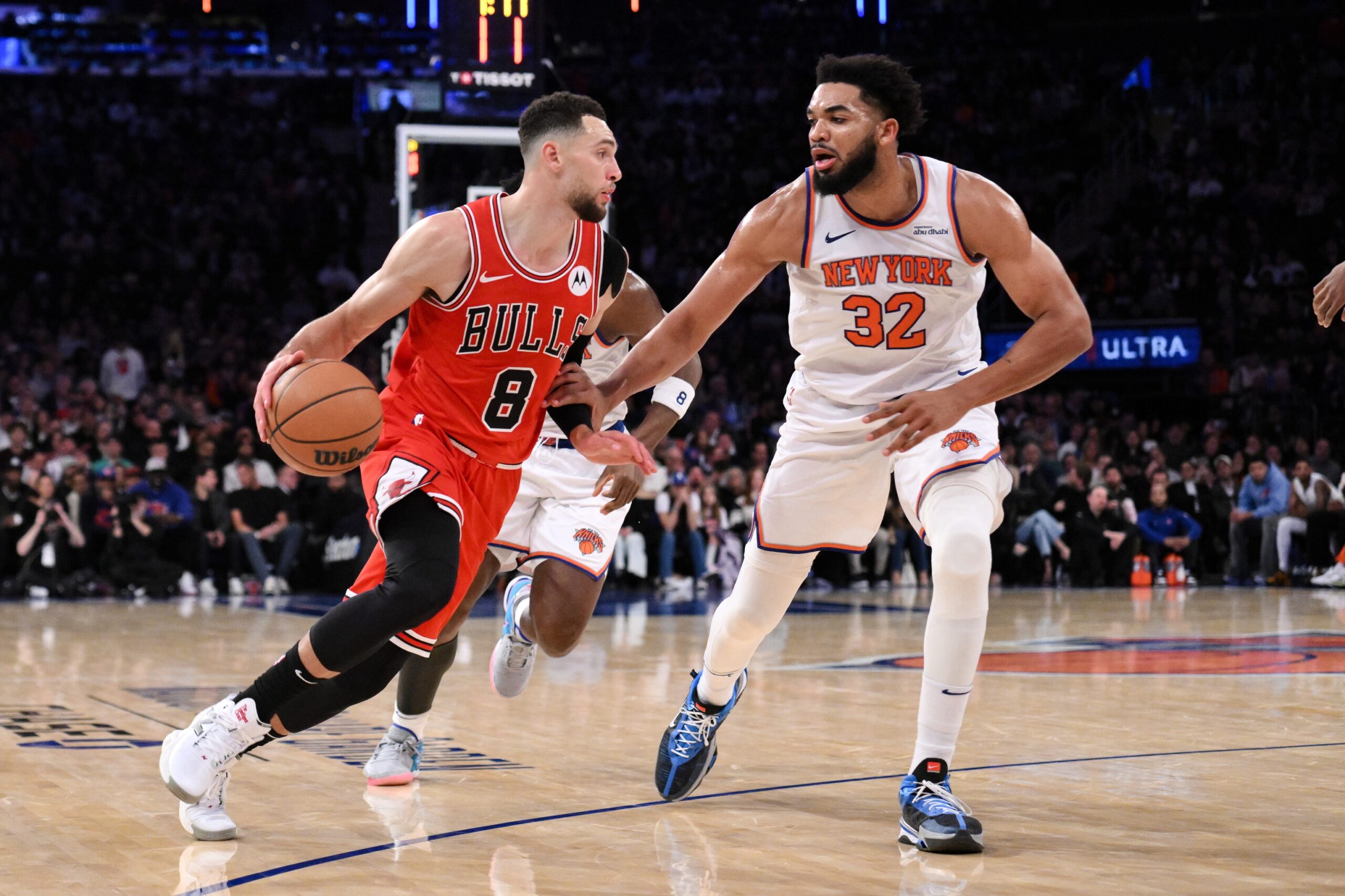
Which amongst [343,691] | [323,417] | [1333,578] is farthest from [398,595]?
[1333,578]

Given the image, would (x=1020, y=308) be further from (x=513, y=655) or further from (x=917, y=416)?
(x=513, y=655)

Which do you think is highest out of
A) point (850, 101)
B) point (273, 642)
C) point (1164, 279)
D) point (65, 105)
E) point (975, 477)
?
point (65, 105)

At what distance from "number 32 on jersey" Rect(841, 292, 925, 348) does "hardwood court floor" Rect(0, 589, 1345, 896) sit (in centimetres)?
135

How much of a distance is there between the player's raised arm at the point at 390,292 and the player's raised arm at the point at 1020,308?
4.13 feet

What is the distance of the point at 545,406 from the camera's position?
4586 millimetres

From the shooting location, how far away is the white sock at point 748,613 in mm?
4574

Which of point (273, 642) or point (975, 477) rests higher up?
point (975, 477)

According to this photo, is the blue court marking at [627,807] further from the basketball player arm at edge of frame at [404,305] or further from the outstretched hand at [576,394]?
the outstretched hand at [576,394]

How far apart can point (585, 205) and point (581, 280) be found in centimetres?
23

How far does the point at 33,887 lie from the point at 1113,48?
2510 cm

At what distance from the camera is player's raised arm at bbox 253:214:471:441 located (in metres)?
3.98

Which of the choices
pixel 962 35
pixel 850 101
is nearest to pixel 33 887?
pixel 850 101

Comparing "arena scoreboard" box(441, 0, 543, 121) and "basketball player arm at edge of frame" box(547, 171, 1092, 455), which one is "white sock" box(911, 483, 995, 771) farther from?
"arena scoreboard" box(441, 0, 543, 121)

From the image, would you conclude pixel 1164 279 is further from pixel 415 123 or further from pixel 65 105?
pixel 65 105
